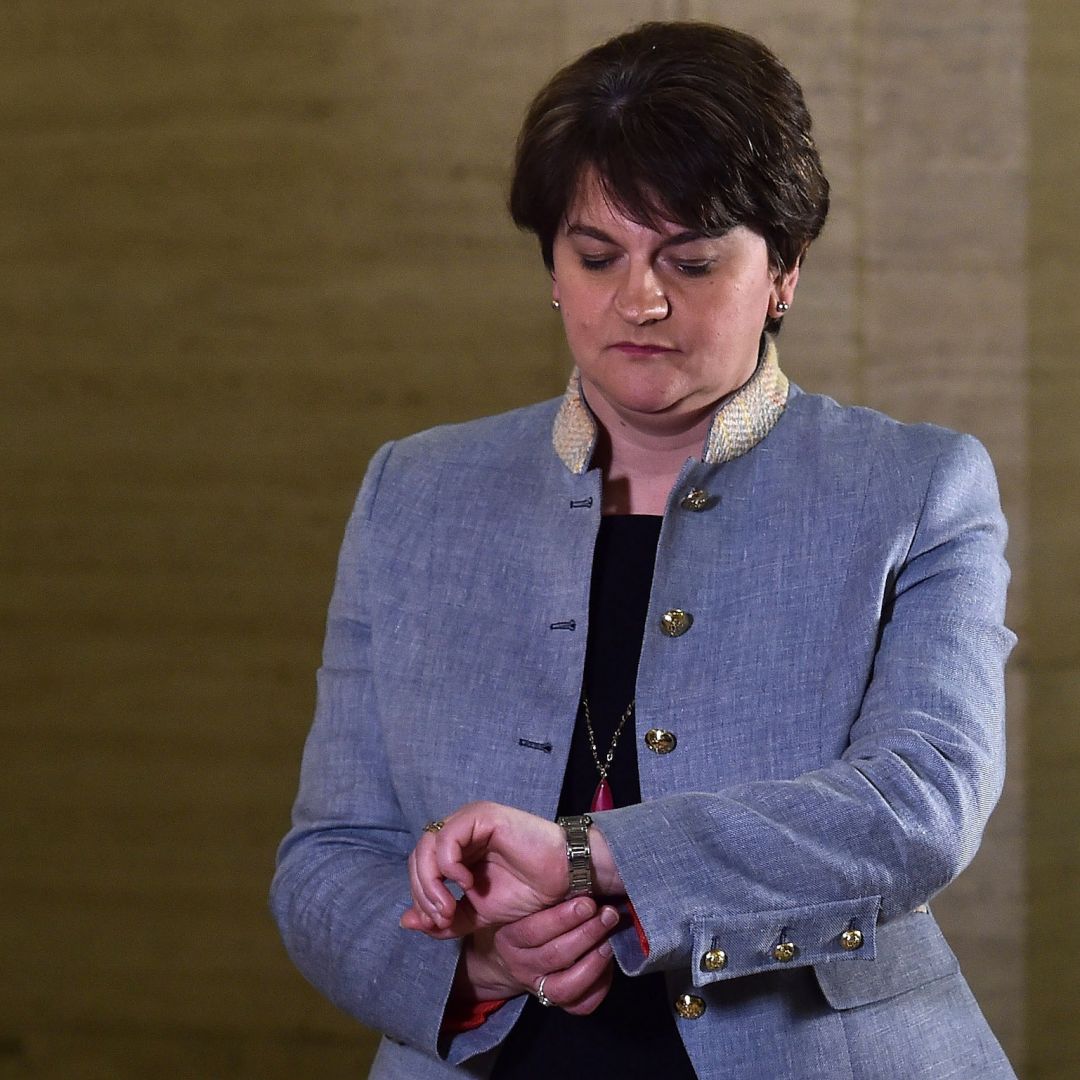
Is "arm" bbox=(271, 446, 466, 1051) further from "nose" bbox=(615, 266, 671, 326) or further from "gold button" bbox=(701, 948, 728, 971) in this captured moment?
"nose" bbox=(615, 266, 671, 326)

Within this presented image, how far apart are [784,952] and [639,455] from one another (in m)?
0.59

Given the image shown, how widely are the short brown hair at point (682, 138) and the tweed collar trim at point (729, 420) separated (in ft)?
0.43

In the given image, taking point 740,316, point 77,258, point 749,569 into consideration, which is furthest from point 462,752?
point 77,258

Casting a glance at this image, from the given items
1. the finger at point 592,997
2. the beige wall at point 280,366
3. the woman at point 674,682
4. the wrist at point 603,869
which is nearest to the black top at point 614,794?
the woman at point 674,682

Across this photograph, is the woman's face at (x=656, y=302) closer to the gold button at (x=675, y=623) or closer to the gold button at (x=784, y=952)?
the gold button at (x=675, y=623)

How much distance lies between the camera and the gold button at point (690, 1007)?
4.75 ft

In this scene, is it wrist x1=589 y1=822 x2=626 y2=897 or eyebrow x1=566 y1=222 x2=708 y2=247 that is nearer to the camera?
wrist x1=589 y1=822 x2=626 y2=897

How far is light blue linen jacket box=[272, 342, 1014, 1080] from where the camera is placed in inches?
52.8

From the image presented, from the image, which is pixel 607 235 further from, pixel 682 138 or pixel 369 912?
pixel 369 912

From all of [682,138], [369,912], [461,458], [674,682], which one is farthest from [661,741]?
[682,138]

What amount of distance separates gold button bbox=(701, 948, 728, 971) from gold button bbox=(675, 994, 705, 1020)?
0.48 ft

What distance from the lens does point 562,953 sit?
1356mm

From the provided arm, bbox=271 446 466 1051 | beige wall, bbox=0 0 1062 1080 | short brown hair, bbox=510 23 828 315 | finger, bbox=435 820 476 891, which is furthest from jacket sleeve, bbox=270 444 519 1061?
beige wall, bbox=0 0 1062 1080

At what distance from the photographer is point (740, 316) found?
62.6 inches
